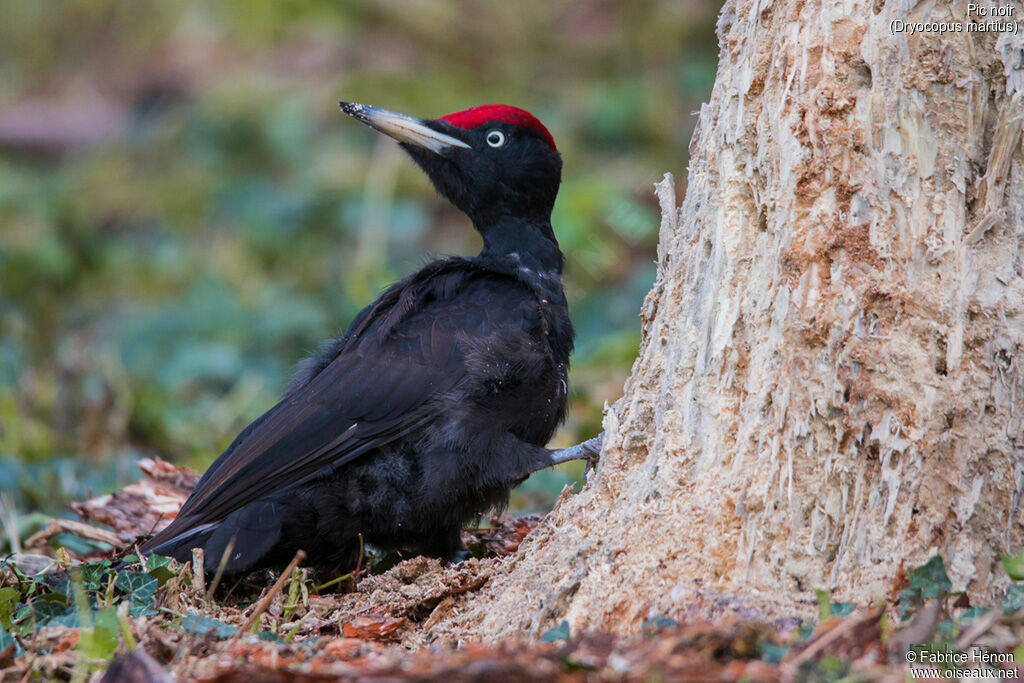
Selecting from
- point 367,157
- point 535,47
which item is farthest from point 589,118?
point 367,157

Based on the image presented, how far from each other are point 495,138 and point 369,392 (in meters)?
1.28

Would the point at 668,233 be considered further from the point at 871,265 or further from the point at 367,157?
the point at 367,157

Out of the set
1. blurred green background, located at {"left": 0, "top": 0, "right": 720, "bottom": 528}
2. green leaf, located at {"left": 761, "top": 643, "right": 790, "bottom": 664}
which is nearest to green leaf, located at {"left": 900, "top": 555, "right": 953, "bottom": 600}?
green leaf, located at {"left": 761, "top": 643, "right": 790, "bottom": 664}

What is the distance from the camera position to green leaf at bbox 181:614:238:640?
2.59 m

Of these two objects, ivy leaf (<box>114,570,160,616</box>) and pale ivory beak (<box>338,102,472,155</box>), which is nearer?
ivy leaf (<box>114,570,160,616</box>)

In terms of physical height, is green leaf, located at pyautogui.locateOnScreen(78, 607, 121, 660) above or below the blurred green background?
below

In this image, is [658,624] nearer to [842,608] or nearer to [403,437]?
[842,608]

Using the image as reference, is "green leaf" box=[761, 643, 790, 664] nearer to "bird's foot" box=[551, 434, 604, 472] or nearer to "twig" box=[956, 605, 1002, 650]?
"twig" box=[956, 605, 1002, 650]

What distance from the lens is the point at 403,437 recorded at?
3.87 m

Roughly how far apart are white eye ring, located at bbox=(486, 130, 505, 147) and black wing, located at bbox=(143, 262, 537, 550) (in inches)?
25.8

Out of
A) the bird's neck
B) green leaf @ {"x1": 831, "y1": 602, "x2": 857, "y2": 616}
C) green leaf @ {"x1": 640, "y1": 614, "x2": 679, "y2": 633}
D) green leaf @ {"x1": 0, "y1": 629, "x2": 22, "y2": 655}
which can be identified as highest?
the bird's neck

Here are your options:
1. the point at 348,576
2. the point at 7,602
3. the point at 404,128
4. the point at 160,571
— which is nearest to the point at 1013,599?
the point at 348,576

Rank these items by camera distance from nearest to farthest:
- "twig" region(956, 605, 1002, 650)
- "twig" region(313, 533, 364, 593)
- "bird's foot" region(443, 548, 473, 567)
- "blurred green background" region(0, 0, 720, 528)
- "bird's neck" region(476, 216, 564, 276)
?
1. "twig" region(956, 605, 1002, 650)
2. "twig" region(313, 533, 364, 593)
3. "bird's foot" region(443, 548, 473, 567)
4. "bird's neck" region(476, 216, 564, 276)
5. "blurred green background" region(0, 0, 720, 528)

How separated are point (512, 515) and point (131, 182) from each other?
663cm
